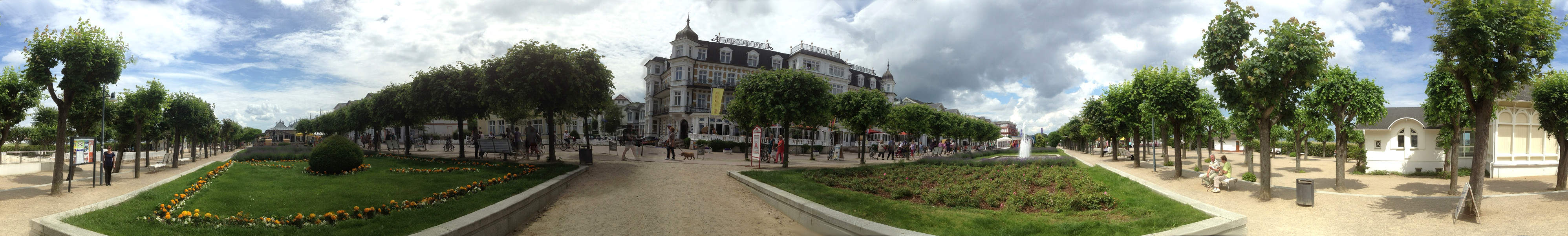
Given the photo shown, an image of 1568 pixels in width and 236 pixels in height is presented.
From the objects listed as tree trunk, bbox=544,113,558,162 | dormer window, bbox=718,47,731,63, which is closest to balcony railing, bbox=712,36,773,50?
dormer window, bbox=718,47,731,63

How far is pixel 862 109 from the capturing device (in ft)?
102

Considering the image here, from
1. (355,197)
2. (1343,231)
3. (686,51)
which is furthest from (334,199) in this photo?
(686,51)

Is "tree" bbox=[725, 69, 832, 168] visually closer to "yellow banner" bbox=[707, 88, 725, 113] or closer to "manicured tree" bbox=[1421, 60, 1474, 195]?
"manicured tree" bbox=[1421, 60, 1474, 195]

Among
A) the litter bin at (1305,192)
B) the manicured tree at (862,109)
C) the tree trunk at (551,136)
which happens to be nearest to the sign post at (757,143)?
the tree trunk at (551,136)

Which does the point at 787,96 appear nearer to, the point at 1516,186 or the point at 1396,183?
the point at 1396,183

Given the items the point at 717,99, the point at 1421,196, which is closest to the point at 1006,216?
the point at 1421,196

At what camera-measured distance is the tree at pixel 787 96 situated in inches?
862

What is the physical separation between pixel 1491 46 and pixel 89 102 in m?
33.7

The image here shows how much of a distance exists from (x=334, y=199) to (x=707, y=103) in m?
43.2

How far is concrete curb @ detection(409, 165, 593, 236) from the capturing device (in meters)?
7.99

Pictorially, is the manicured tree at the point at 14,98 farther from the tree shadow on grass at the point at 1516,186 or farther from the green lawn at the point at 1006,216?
the tree shadow on grass at the point at 1516,186

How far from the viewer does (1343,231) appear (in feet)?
33.6

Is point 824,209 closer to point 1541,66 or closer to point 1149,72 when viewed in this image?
point 1541,66

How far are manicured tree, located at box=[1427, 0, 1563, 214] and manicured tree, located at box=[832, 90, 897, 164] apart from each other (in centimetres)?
2071
